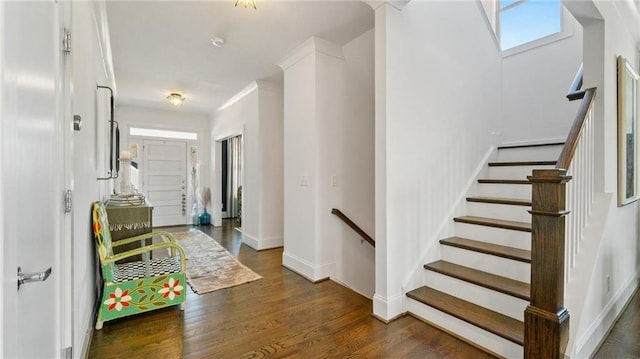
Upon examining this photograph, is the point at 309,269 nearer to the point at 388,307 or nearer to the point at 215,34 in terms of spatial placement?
the point at 388,307

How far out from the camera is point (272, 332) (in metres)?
2.17

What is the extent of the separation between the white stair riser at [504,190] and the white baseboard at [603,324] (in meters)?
1.04

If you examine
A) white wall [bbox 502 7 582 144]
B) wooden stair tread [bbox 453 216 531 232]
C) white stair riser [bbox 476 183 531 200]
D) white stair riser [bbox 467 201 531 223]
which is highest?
white wall [bbox 502 7 582 144]

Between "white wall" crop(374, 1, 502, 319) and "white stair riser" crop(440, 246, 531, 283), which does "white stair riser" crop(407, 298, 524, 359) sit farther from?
"white stair riser" crop(440, 246, 531, 283)

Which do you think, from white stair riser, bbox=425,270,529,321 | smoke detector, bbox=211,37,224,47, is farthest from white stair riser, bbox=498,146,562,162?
smoke detector, bbox=211,37,224,47

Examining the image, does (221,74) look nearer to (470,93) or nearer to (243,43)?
(243,43)

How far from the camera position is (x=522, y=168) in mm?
3098

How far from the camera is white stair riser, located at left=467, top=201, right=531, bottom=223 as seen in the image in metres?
2.57

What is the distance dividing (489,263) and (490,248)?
0.13 meters

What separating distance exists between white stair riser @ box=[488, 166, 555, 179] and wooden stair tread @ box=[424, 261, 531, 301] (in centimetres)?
134

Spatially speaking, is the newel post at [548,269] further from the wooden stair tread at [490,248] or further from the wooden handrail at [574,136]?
the wooden stair tread at [490,248]

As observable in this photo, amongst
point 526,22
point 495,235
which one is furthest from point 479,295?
point 526,22

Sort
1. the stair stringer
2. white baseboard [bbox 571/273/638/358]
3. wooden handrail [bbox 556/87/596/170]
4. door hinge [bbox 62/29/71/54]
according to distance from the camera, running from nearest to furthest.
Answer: door hinge [bbox 62/29/71/54]
wooden handrail [bbox 556/87/596/170]
white baseboard [bbox 571/273/638/358]
the stair stringer

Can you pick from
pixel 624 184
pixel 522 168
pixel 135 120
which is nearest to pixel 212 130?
pixel 135 120
